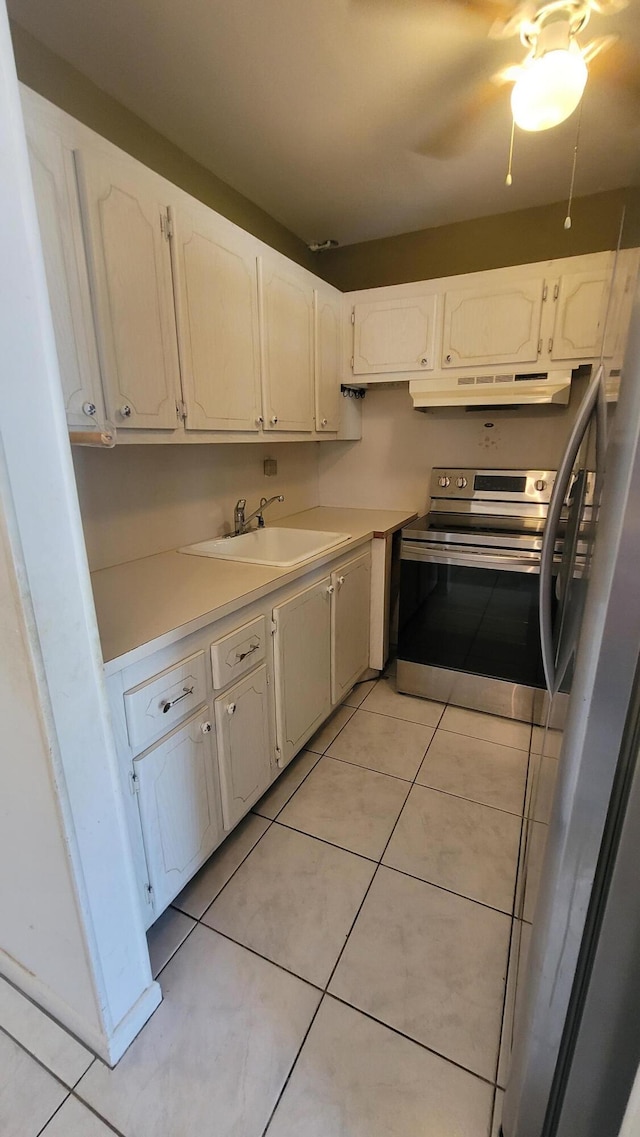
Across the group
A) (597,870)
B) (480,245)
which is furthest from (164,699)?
(480,245)

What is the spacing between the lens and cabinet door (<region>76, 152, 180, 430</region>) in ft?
4.02

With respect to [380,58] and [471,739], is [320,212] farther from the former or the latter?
[471,739]

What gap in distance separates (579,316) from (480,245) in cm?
72

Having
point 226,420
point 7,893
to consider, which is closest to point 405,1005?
point 7,893

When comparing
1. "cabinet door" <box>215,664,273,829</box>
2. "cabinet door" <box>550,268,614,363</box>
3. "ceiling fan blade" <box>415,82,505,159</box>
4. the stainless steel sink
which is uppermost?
"ceiling fan blade" <box>415,82,505,159</box>

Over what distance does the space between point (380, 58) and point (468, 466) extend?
170 centimetres

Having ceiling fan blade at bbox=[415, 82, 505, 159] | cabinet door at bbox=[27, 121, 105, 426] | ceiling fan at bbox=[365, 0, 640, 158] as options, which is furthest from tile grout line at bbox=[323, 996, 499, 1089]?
ceiling fan blade at bbox=[415, 82, 505, 159]

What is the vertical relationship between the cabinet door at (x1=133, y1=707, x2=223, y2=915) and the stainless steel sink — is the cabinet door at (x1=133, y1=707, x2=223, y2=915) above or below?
below

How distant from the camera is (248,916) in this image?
4.58 feet

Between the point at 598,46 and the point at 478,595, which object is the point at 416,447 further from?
the point at 598,46

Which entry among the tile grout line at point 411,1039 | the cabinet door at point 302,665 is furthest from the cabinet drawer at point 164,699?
the tile grout line at point 411,1039

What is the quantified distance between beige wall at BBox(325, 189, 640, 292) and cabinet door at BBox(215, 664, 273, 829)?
7.56 ft

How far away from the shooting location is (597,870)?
0.64m

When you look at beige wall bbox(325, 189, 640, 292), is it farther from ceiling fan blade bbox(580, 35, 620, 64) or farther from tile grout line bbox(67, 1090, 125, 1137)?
tile grout line bbox(67, 1090, 125, 1137)
